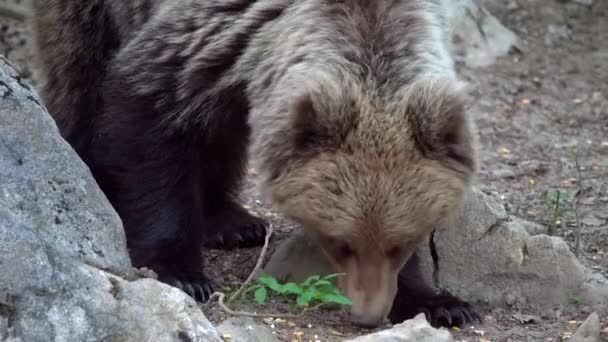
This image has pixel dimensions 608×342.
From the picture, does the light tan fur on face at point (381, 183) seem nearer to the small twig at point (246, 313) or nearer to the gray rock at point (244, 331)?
the small twig at point (246, 313)

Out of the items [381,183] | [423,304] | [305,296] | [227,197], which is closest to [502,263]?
[423,304]

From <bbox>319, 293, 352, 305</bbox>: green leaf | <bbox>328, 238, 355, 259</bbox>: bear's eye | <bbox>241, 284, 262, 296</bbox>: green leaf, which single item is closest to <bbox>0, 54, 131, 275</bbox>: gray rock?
<bbox>241, 284, 262, 296</bbox>: green leaf

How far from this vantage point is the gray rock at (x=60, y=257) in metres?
3.76

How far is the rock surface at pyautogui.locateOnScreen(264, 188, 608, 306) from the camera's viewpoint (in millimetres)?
5629

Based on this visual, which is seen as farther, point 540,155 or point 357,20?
point 540,155

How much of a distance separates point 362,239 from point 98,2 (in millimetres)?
2179

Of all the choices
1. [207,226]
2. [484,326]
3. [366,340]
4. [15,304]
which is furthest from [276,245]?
[15,304]

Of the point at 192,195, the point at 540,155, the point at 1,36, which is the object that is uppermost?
the point at 192,195

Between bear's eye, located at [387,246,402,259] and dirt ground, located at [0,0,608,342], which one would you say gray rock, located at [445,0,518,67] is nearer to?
dirt ground, located at [0,0,608,342]

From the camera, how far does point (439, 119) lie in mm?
4824

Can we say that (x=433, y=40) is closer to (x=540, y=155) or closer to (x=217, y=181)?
(x=217, y=181)

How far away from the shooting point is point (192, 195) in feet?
18.8

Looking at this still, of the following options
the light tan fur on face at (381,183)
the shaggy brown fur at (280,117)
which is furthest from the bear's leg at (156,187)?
the light tan fur on face at (381,183)

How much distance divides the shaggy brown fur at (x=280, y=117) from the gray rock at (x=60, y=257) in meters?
0.92
